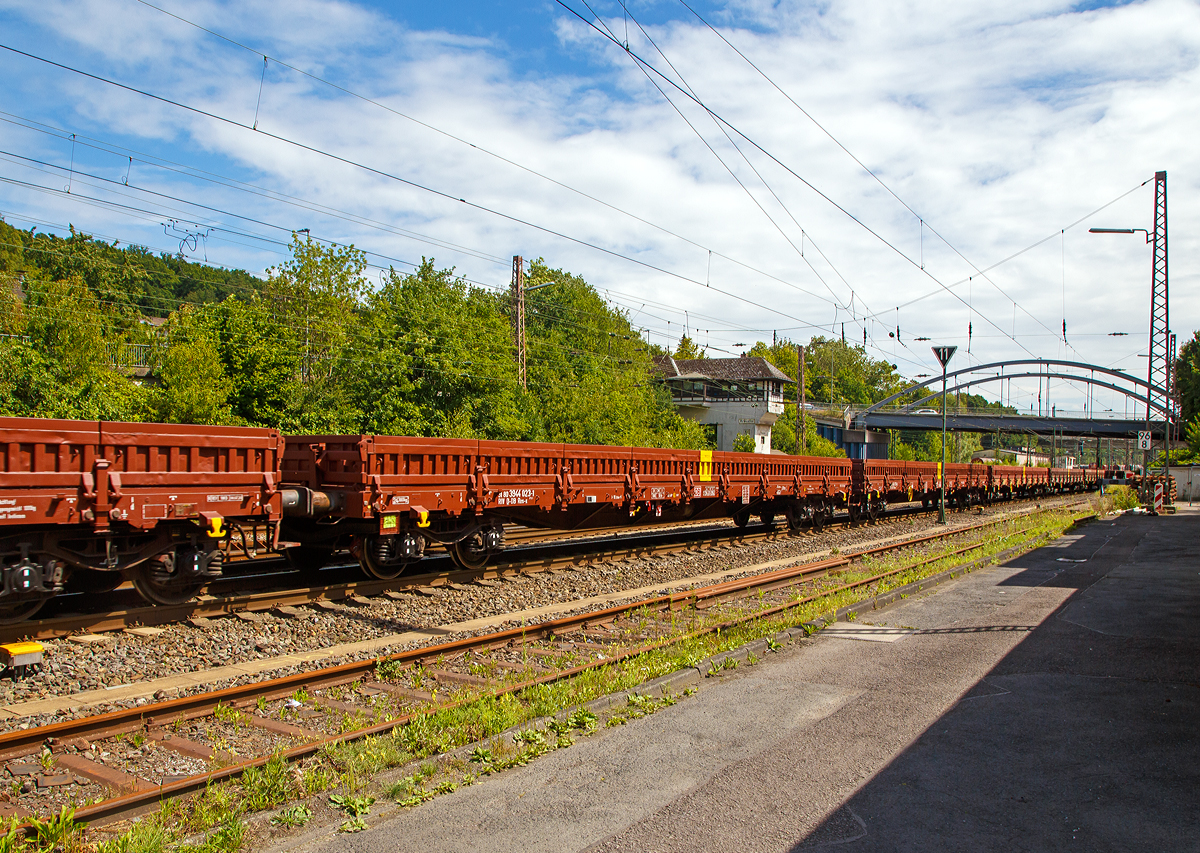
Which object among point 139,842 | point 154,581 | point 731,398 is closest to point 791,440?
point 731,398

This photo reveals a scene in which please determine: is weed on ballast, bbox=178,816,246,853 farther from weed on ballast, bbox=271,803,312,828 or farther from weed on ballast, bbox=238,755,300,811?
weed on ballast, bbox=238,755,300,811

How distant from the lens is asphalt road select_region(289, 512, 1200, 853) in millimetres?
4312

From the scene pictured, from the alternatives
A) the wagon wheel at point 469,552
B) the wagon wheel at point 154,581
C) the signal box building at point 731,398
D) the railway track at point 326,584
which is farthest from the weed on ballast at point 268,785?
the signal box building at point 731,398

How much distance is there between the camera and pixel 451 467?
11984mm

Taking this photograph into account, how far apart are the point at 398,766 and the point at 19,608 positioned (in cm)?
567

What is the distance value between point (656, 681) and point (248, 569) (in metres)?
7.77

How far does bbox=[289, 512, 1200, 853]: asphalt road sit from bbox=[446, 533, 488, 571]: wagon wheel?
5.84 meters

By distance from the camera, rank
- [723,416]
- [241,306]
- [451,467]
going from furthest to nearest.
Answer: [723,416] < [241,306] < [451,467]

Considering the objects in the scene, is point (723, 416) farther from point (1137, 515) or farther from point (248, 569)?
point (248, 569)

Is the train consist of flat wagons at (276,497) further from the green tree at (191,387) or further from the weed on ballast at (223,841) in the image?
the green tree at (191,387)

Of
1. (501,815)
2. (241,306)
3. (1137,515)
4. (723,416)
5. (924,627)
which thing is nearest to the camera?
(501,815)

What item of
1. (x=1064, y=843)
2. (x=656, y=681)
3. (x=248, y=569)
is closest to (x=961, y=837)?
(x=1064, y=843)

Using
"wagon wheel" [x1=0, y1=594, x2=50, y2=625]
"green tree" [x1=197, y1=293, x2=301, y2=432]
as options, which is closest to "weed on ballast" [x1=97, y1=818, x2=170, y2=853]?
"wagon wheel" [x1=0, y1=594, x2=50, y2=625]

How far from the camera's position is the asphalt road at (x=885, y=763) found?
431 centimetres
